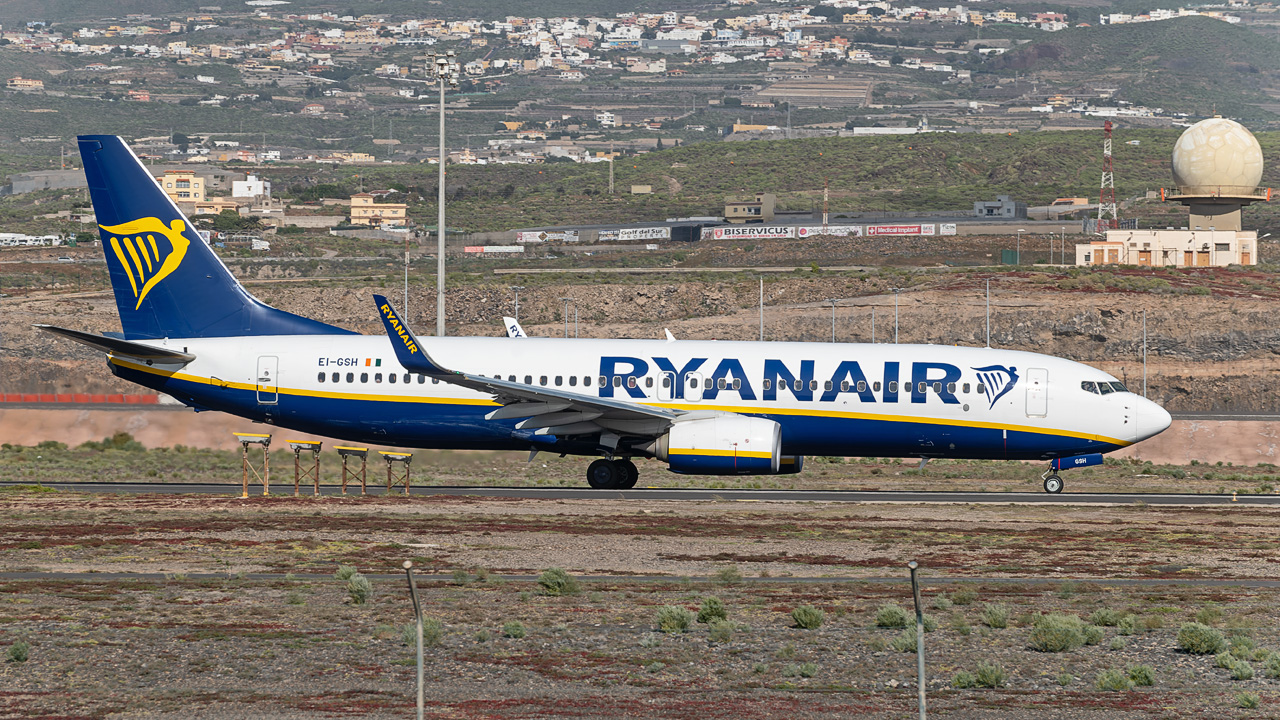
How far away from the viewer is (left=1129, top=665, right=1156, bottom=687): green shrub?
16328 millimetres

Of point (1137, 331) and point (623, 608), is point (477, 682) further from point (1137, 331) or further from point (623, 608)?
point (1137, 331)

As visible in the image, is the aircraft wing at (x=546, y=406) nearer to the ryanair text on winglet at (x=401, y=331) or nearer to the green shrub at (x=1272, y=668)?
the ryanair text on winglet at (x=401, y=331)

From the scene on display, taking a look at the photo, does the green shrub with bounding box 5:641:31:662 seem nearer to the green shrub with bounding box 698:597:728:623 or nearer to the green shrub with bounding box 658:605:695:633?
the green shrub with bounding box 658:605:695:633

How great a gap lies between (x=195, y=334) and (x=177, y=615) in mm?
19422

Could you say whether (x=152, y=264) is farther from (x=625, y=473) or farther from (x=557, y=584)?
(x=557, y=584)

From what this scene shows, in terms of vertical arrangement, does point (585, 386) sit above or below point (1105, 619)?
above

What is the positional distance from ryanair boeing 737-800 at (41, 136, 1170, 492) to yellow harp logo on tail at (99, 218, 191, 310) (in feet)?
0.12

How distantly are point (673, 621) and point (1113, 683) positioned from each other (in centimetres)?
556

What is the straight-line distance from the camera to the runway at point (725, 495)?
3666cm

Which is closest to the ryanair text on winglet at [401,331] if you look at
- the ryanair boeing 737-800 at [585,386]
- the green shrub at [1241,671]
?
the ryanair boeing 737-800 at [585,386]

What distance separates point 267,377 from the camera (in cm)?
3694

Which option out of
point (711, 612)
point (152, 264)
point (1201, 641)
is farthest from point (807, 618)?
point (152, 264)

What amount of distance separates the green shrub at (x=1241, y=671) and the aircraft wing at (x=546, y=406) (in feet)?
62.2

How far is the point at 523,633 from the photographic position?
60.2ft
